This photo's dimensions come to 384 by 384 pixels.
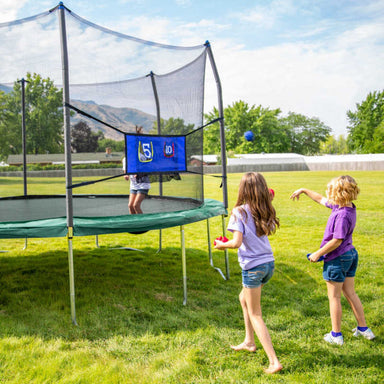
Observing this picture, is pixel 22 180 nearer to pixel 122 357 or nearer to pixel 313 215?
pixel 122 357

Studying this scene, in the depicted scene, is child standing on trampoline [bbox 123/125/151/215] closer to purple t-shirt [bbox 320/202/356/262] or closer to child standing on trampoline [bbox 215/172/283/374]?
child standing on trampoline [bbox 215/172/283/374]

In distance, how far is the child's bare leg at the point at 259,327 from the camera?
1.97 meters

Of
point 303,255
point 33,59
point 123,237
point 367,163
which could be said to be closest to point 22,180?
point 123,237

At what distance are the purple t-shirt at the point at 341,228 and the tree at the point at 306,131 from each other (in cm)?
6274

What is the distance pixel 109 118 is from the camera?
3.46 metres

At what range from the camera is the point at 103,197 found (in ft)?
17.4

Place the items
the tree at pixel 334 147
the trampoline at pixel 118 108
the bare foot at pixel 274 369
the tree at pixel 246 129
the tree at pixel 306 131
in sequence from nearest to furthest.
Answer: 1. the bare foot at pixel 274 369
2. the trampoline at pixel 118 108
3. the tree at pixel 246 129
4. the tree at pixel 306 131
5. the tree at pixel 334 147

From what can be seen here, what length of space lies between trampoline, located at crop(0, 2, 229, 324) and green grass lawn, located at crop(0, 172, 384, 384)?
0.94 ft

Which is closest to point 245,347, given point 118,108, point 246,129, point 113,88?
point 118,108

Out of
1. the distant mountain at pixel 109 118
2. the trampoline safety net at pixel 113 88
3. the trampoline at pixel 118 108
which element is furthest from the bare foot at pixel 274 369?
the distant mountain at pixel 109 118

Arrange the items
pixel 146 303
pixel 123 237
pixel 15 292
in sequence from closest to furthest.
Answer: pixel 146 303 < pixel 15 292 < pixel 123 237

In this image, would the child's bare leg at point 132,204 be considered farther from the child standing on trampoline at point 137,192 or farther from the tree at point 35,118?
the tree at point 35,118

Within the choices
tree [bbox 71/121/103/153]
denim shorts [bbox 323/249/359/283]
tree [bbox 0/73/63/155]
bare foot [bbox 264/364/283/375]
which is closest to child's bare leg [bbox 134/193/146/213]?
tree [bbox 71/121/103/153]

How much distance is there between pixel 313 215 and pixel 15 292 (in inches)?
228
